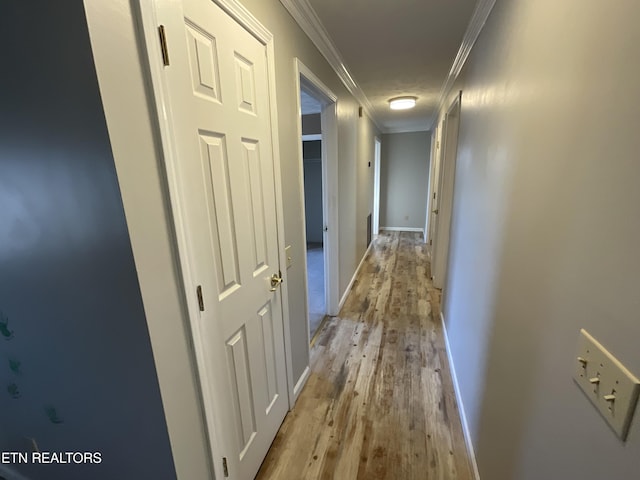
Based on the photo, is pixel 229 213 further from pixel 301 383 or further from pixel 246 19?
pixel 301 383

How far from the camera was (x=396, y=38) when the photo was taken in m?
1.89

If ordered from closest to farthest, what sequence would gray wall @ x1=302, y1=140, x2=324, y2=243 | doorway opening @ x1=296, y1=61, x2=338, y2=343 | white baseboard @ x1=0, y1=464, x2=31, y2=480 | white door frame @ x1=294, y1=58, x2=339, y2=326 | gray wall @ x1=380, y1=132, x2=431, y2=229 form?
1. white baseboard @ x1=0, y1=464, x2=31, y2=480
2. doorway opening @ x1=296, y1=61, x2=338, y2=343
3. white door frame @ x1=294, y1=58, x2=339, y2=326
4. gray wall @ x1=302, y1=140, x2=324, y2=243
5. gray wall @ x1=380, y1=132, x2=431, y2=229

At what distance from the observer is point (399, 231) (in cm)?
679

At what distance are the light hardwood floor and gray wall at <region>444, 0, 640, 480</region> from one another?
31 cm

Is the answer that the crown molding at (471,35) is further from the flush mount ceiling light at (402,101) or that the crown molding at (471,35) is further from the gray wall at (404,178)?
the gray wall at (404,178)

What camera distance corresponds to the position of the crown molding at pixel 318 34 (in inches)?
59.0

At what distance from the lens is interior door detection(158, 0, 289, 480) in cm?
86

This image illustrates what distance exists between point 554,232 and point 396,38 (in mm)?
1780

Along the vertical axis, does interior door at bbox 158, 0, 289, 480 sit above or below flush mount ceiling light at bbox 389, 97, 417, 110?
below

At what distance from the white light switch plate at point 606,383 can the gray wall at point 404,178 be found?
20.5ft

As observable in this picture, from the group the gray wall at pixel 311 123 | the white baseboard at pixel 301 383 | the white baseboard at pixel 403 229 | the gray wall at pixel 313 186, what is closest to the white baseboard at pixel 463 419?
the white baseboard at pixel 301 383

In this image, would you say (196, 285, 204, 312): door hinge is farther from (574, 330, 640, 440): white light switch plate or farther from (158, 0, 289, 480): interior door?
(574, 330, 640, 440): white light switch plate

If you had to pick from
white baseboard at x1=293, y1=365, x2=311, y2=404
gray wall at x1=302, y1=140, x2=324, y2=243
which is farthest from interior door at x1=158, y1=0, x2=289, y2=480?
gray wall at x1=302, y1=140, x2=324, y2=243

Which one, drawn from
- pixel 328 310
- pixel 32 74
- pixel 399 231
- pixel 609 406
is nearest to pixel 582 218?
pixel 609 406
